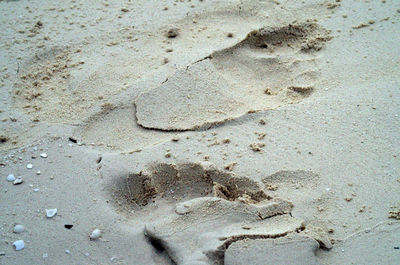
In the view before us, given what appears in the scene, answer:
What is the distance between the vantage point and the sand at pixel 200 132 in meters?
1.68

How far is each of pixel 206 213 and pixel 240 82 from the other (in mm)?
921

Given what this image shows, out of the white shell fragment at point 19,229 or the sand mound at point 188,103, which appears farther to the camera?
the sand mound at point 188,103

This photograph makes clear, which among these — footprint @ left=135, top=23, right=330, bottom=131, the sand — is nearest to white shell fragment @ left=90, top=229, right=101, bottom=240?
the sand

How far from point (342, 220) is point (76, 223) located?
106 centimetres

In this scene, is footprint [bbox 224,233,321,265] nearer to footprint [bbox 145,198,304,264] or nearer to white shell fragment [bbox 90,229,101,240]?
footprint [bbox 145,198,304,264]

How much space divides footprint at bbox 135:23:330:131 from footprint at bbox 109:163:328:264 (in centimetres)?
33

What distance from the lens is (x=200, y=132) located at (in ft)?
6.93

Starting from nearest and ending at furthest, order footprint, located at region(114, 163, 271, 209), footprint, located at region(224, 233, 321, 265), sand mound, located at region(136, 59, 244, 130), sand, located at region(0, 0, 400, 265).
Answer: footprint, located at region(224, 233, 321, 265)
sand, located at region(0, 0, 400, 265)
footprint, located at region(114, 163, 271, 209)
sand mound, located at region(136, 59, 244, 130)

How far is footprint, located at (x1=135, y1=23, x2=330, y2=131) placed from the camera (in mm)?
2191

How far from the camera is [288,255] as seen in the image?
1588 millimetres

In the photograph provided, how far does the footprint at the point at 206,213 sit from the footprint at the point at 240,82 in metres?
0.33

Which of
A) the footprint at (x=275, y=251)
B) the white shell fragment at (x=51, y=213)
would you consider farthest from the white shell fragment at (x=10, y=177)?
the footprint at (x=275, y=251)

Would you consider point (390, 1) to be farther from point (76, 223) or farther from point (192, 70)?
point (76, 223)

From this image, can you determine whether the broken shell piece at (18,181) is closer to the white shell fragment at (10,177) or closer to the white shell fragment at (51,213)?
the white shell fragment at (10,177)
